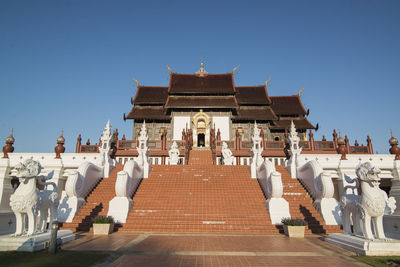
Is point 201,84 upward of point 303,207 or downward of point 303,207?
upward

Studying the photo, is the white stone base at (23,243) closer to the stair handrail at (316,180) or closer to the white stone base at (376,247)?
the white stone base at (376,247)

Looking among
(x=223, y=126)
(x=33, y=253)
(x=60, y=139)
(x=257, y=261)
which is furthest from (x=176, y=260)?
(x=223, y=126)

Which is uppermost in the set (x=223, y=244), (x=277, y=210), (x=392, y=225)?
(x=277, y=210)

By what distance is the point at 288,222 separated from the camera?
698 cm

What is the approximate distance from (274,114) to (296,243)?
2378 cm

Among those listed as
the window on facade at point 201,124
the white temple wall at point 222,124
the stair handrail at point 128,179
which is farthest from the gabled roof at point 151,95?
the stair handrail at point 128,179

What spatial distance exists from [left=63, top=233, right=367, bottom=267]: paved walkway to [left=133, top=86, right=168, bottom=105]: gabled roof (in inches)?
945

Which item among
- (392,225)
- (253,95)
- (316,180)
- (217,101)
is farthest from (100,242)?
(253,95)

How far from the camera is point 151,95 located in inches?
1209

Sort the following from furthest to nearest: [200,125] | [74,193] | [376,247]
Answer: [200,125], [74,193], [376,247]

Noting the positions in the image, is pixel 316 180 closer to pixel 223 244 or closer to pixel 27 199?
pixel 223 244

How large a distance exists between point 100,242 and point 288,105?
97.7 ft

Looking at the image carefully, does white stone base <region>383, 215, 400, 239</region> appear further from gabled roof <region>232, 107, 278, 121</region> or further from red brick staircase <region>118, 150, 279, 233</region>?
gabled roof <region>232, 107, 278, 121</region>

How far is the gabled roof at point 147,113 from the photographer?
27.5 metres
